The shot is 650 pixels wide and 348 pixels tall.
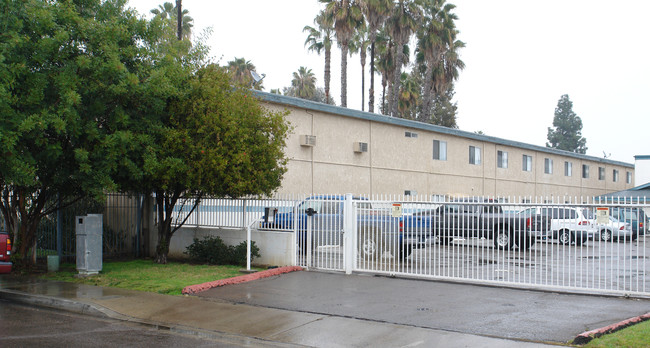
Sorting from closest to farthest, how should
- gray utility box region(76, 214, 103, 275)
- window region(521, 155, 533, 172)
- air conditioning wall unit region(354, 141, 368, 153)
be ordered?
gray utility box region(76, 214, 103, 275) → air conditioning wall unit region(354, 141, 368, 153) → window region(521, 155, 533, 172)

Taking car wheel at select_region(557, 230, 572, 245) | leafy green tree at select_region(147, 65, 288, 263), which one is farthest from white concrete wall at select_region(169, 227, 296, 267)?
car wheel at select_region(557, 230, 572, 245)

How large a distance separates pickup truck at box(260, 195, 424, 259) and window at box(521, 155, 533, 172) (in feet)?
90.8

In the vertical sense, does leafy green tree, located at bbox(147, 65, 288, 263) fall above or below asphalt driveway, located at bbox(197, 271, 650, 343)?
above

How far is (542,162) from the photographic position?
4084 centimetres

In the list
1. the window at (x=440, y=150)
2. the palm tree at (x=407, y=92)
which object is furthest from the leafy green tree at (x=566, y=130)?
the window at (x=440, y=150)

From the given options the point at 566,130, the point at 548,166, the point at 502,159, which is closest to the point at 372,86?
the point at 548,166

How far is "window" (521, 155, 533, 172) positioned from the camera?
1524 inches

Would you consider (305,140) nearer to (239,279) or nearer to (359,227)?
(359,227)

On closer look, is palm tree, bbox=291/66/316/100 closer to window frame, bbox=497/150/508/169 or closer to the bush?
window frame, bbox=497/150/508/169

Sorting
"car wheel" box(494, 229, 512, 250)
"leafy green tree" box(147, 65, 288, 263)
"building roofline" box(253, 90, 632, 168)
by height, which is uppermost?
"building roofline" box(253, 90, 632, 168)

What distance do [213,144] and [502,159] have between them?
26496 millimetres

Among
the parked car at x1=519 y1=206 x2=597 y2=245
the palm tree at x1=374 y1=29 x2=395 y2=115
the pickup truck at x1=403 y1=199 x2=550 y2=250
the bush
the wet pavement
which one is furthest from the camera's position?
the palm tree at x1=374 y1=29 x2=395 y2=115

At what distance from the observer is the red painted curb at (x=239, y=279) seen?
11742 millimetres

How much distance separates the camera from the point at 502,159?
121 feet
